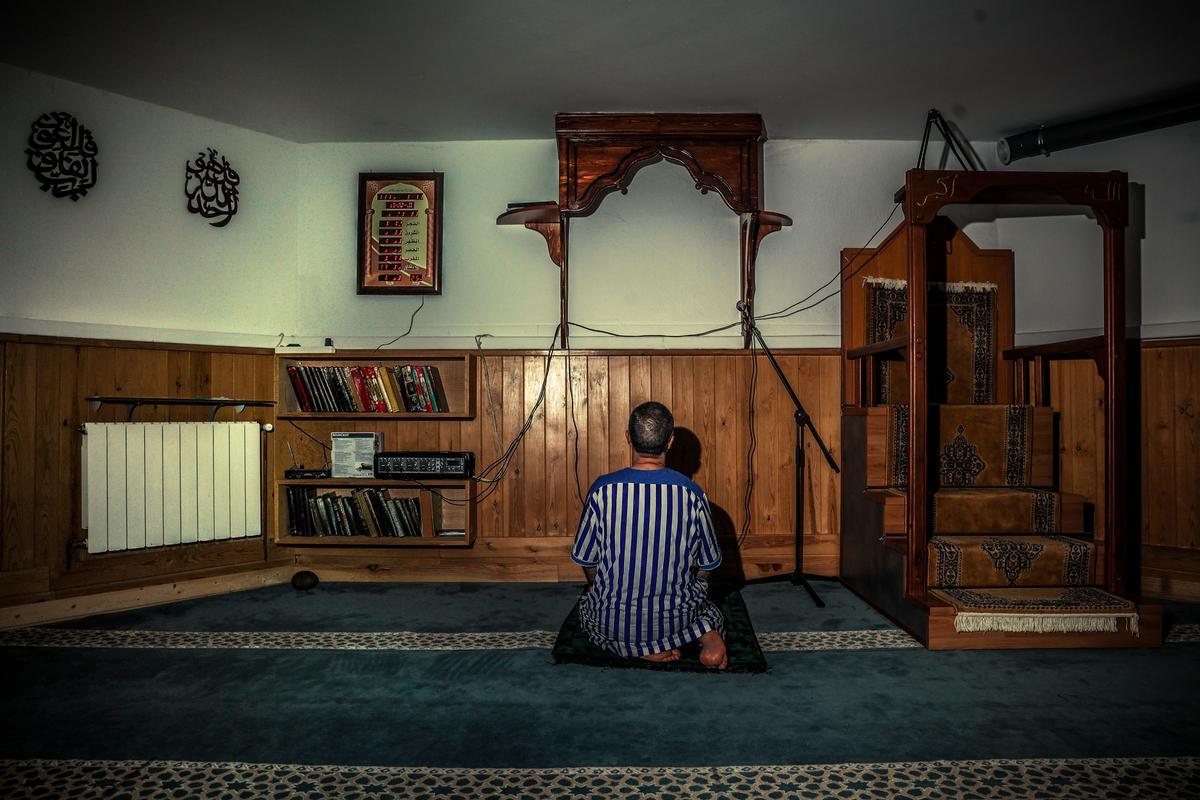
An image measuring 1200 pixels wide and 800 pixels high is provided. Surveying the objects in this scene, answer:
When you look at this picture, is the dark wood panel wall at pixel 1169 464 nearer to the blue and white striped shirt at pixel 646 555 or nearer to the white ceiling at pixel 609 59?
the white ceiling at pixel 609 59

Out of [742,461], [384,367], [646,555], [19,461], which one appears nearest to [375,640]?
[646,555]

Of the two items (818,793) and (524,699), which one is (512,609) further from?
(818,793)

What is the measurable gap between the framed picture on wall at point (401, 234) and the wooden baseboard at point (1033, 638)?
10.1 ft

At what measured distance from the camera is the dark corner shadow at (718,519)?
3842 mm

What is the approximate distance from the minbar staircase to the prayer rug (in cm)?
74

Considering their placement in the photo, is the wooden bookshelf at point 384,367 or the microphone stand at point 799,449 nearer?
the microphone stand at point 799,449

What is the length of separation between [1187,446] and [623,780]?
355cm

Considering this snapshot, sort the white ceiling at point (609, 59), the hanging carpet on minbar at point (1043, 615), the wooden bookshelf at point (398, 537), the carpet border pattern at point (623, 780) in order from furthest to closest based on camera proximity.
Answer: the wooden bookshelf at point (398, 537)
the white ceiling at point (609, 59)
the hanging carpet on minbar at point (1043, 615)
the carpet border pattern at point (623, 780)

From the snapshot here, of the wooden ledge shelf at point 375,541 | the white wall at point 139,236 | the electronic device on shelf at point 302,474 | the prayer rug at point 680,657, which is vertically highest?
the white wall at point 139,236

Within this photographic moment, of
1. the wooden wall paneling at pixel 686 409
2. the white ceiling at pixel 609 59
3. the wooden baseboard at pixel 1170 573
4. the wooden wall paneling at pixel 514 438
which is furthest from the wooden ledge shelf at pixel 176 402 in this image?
the wooden baseboard at pixel 1170 573

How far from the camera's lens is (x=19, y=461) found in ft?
10.2

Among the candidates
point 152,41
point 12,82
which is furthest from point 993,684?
point 12,82

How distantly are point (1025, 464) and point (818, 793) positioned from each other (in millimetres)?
2376

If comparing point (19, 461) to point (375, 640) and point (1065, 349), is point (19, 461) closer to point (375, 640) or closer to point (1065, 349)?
point (375, 640)
